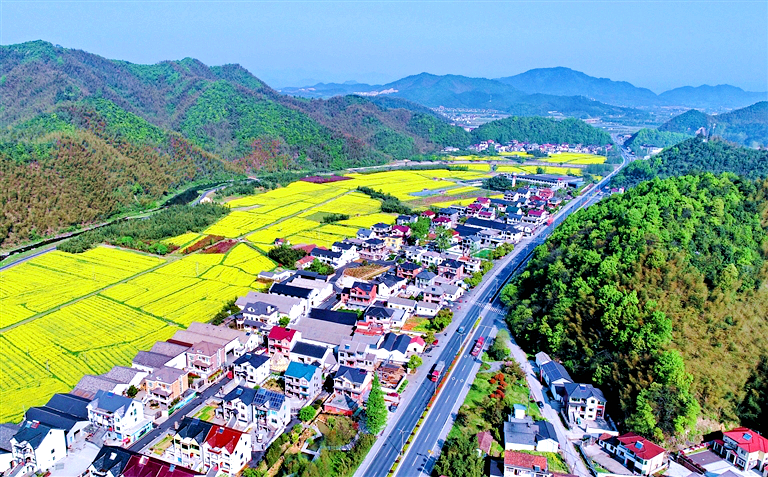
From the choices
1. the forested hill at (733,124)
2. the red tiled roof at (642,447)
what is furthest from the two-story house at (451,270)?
the forested hill at (733,124)

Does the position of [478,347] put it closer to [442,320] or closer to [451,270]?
[442,320]

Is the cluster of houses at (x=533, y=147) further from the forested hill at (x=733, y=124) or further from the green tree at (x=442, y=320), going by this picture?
the green tree at (x=442, y=320)

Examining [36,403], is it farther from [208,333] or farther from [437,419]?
[437,419]

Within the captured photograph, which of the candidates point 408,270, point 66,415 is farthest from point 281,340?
point 408,270

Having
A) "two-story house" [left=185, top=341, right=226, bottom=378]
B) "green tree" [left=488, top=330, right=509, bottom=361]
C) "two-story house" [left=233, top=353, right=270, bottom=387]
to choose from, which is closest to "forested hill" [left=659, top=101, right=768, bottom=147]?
"green tree" [left=488, top=330, right=509, bottom=361]

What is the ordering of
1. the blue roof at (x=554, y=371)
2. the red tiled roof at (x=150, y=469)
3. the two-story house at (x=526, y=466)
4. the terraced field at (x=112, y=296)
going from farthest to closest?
the terraced field at (x=112, y=296)
the blue roof at (x=554, y=371)
the two-story house at (x=526, y=466)
the red tiled roof at (x=150, y=469)

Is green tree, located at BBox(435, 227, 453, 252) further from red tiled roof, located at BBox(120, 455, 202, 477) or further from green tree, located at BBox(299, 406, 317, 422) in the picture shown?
red tiled roof, located at BBox(120, 455, 202, 477)

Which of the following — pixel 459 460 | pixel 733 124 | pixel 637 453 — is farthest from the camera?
pixel 733 124
